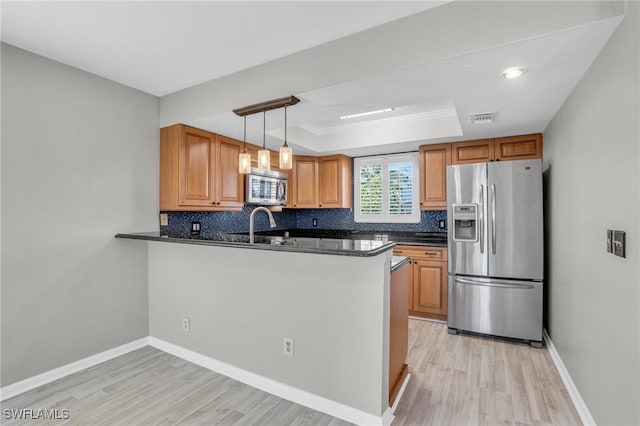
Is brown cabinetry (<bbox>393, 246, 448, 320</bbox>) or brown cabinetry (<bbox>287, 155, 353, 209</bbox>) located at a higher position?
brown cabinetry (<bbox>287, 155, 353, 209</bbox>)

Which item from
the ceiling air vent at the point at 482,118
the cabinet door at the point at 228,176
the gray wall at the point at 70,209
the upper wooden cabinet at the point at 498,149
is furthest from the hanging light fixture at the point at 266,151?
the upper wooden cabinet at the point at 498,149

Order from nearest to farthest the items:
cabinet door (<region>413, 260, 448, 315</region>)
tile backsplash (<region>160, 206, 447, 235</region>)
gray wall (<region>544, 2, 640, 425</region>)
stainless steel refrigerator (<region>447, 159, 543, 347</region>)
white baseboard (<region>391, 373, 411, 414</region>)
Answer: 1. gray wall (<region>544, 2, 640, 425</region>)
2. white baseboard (<region>391, 373, 411, 414</region>)
3. stainless steel refrigerator (<region>447, 159, 543, 347</region>)
4. tile backsplash (<region>160, 206, 447, 235</region>)
5. cabinet door (<region>413, 260, 448, 315</region>)

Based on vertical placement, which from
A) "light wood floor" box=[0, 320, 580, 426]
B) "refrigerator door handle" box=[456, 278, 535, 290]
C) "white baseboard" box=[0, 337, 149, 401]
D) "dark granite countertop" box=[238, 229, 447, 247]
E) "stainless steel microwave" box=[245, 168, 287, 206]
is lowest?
"light wood floor" box=[0, 320, 580, 426]

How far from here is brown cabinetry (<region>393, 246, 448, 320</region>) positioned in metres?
3.69

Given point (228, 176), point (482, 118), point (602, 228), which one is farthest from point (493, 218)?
point (228, 176)

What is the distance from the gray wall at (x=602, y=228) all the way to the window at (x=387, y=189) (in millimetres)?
2066

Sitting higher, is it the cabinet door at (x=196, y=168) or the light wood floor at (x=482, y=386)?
the cabinet door at (x=196, y=168)

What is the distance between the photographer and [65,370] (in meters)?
2.50

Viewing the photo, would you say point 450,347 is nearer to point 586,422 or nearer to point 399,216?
point 586,422

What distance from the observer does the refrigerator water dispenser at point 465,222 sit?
329 cm

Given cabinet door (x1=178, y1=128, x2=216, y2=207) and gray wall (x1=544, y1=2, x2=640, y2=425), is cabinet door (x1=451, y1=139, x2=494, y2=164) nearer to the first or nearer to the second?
gray wall (x1=544, y1=2, x2=640, y2=425)

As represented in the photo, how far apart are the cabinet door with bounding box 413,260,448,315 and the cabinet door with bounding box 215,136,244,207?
2275 mm

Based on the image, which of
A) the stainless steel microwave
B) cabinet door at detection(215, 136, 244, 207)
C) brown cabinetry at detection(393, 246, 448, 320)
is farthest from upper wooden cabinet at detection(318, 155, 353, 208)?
cabinet door at detection(215, 136, 244, 207)

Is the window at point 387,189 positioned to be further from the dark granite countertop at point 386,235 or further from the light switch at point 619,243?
the light switch at point 619,243
